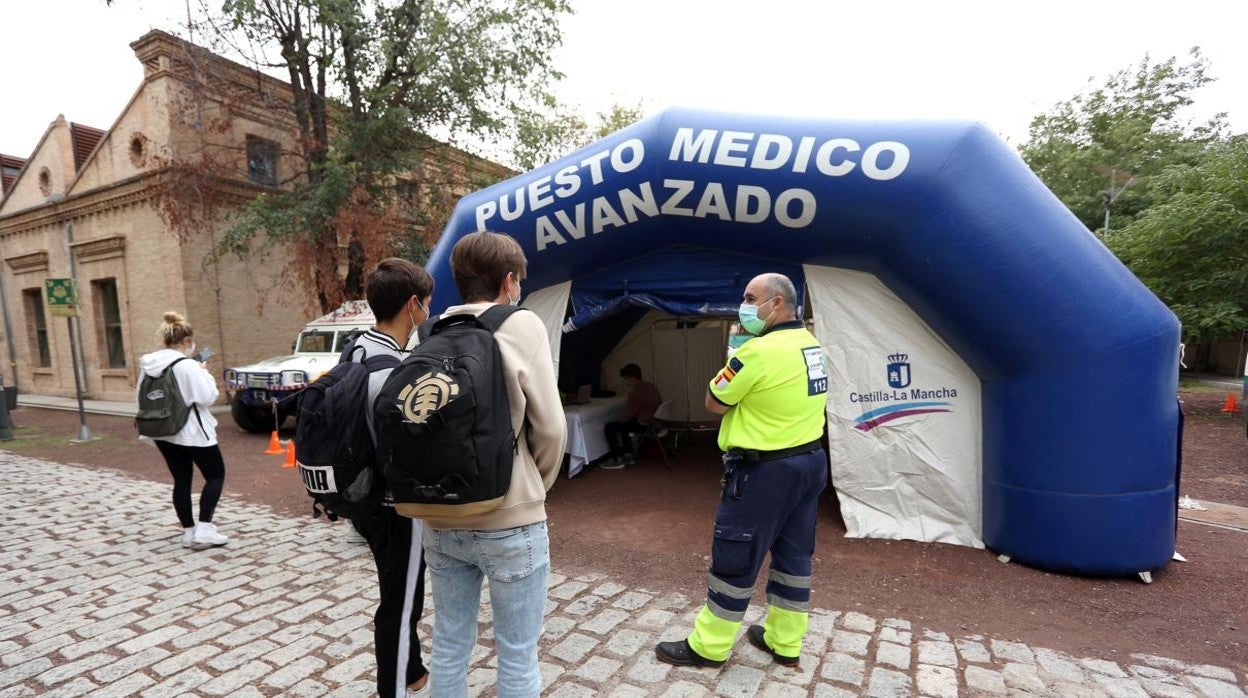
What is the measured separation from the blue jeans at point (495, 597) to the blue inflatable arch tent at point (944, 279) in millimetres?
3006

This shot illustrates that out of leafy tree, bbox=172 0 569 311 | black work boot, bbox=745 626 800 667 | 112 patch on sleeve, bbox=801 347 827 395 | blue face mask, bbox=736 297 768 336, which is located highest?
leafy tree, bbox=172 0 569 311

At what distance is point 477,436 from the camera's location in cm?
149

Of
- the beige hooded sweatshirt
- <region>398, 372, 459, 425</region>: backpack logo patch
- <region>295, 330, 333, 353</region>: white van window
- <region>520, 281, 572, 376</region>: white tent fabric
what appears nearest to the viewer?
<region>398, 372, 459, 425</region>: backpack logo patch

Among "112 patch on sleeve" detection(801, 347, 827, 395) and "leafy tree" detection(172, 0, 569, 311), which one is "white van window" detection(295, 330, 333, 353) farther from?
"112 patch on sleeve" detection(801, 347, 827, 395)

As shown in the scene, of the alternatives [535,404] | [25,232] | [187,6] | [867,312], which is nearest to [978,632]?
[867,312]

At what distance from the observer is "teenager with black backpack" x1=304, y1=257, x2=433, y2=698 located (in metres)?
1.79

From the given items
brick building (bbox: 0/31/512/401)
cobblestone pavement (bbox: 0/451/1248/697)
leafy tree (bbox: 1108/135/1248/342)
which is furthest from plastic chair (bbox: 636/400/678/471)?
leafy tree (bbox: 1108/135/1248/342)

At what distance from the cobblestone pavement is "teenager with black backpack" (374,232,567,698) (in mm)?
933

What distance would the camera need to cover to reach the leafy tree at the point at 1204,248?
888cm

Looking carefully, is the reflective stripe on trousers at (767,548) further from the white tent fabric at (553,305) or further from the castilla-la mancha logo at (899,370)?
the white tent fabric at (553,305)

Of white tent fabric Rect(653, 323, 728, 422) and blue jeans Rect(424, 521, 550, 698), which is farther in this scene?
white tent fabric Rect(653, 323, 728, 422)

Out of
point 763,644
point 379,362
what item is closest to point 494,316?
point 379,362

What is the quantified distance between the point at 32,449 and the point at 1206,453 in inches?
624

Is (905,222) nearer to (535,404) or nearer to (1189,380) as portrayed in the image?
(535,404)
